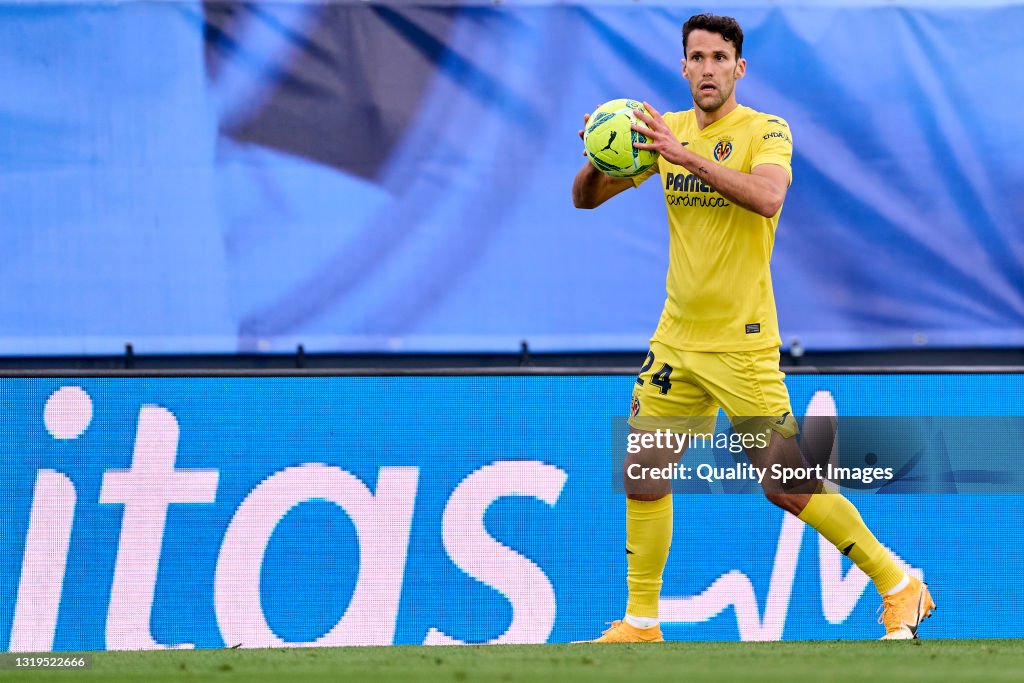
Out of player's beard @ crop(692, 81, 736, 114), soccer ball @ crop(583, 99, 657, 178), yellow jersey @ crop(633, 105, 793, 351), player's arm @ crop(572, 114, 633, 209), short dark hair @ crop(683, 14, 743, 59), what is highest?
short dark hair @ crop(683, 14, 743, 59)

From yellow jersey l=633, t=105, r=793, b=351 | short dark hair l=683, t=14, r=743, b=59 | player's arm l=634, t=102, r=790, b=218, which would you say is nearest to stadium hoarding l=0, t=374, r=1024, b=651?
yellow jersey l=633, t=105, r=793, b=351

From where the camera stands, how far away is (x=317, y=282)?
21.8ft

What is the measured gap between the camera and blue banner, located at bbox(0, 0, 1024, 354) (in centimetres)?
659

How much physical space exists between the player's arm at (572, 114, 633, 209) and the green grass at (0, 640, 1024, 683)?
1623mm

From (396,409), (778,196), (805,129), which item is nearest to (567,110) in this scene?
(805,129)

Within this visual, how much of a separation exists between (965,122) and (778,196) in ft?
9.33

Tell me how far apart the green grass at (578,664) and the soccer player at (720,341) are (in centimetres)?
39

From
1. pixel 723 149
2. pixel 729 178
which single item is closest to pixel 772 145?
pixel 723 149

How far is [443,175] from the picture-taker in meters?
6.74

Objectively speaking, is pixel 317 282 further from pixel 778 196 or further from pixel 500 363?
pixel 778 196

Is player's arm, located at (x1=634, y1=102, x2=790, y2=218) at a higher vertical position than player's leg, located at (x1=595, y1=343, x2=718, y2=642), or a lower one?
higher

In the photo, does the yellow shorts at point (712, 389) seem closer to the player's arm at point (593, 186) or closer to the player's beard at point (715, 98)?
the player's arm at point (593, 186)

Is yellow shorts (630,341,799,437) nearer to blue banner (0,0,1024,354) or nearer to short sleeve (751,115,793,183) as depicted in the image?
short sleeve (751,115,793,183)

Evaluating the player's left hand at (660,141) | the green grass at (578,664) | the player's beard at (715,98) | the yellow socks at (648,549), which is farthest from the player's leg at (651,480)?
the player's beard at (715,98)
